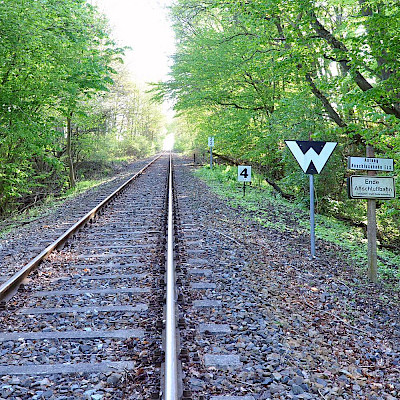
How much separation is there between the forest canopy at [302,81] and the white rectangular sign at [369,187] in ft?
2.31

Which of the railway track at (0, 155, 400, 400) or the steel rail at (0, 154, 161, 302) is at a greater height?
the steel rail at (0, 154, 161, 302)

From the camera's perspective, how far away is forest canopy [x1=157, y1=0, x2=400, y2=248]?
7395 millimetres

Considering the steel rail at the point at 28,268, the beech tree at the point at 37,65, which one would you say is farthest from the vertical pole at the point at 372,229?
the beech tree at the point at 37,65

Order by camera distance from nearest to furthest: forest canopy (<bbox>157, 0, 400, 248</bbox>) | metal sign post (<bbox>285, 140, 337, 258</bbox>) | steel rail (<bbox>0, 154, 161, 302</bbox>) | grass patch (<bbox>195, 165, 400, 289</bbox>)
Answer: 1. steel rail (<bbox>0, 154, 161, 302</bbox>)
2. metal sign post (<bbox>285, 140, 337, 258</bbox>)
3. forest canopy (<bbox>157, 0, 400, 248</bbox>)
4. grass patch (<bbox>195, 165, 400, 289</bbox>)

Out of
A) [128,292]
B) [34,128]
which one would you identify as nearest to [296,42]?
[128,292]

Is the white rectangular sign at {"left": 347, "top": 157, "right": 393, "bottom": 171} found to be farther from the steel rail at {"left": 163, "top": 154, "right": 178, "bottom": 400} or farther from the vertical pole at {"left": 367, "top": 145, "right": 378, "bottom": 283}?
the steel rail at {"left": 163, "top": 154, "right": 178, "bottom": 400}

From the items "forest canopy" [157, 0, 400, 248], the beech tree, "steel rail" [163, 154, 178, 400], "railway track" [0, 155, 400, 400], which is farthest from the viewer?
the beech tree

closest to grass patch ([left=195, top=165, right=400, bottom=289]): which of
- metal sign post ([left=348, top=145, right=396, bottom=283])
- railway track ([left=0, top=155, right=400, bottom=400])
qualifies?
metal sign post ([left=348, top=145, right=396, bottom=283])

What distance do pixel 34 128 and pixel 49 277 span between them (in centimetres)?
803

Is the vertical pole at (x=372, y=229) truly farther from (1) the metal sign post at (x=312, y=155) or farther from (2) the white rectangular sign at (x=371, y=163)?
(1) the metal sign post at (x=312, y=155)

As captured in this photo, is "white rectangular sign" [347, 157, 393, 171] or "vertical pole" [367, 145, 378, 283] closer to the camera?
"white rectangular sign" [347, 157, 393, 171]

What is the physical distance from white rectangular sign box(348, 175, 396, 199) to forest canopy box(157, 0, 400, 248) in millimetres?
704

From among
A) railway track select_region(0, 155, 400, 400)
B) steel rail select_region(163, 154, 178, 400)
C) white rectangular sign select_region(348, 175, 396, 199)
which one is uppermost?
white rectangular sign select_region(348, 175, 396, 199)

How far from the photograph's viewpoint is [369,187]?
6.46m
